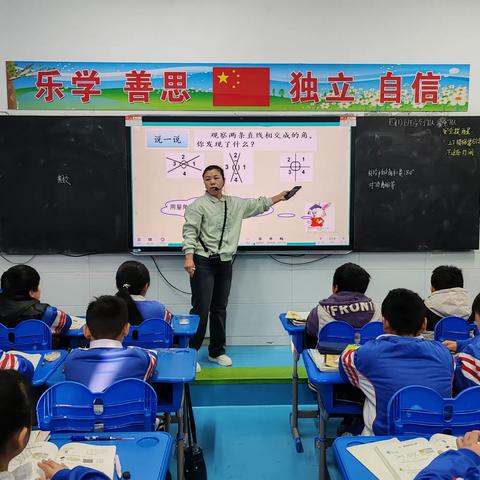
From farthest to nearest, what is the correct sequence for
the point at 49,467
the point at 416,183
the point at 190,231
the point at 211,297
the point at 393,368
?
the point at 416,183
the point at 211,297
the point at 190,231
the point at 393,368
the point at 49,467

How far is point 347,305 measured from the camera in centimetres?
241

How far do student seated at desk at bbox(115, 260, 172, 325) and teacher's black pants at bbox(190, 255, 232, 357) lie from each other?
1.02m

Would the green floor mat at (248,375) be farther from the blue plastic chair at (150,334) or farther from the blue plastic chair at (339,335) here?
the blue plastic chair at (339,335)

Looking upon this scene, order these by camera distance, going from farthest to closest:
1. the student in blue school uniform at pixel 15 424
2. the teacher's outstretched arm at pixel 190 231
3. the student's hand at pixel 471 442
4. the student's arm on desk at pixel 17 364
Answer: the teacher's outstretched arm at pixel 190 231 → the student's arm on desk at pixel 17 364 → the student's hand at pixel 471 442 → the student in blue school uniform at pixel 15 424

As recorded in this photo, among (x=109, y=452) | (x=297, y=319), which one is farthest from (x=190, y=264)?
(x=109, y=452)

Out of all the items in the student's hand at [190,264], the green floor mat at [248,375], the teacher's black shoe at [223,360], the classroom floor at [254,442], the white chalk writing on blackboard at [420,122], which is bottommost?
the classroom floor at [254,442]

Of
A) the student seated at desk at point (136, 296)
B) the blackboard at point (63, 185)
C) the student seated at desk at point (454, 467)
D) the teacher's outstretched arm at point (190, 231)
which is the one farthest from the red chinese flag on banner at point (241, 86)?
the student seated at desk at point (454, 467)

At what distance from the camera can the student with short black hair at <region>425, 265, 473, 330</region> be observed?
8.61ft

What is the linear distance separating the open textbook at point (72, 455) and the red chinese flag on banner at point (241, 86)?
3.28 m

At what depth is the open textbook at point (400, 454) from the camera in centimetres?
123

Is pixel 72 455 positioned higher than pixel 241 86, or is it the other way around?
pixel 241 86

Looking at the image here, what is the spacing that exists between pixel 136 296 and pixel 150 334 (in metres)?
0.33

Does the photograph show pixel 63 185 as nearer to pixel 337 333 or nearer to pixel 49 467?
pixel 337 333

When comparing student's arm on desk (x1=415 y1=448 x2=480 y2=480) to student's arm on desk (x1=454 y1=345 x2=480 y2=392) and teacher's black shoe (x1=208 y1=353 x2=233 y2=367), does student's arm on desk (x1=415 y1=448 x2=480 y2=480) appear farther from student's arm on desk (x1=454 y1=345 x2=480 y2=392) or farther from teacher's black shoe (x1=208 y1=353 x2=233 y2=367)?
teacher's black shoe (x1=208 y1=353 x2=233 y2=367)
